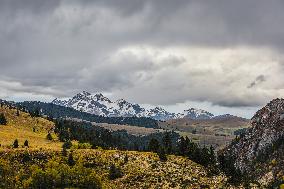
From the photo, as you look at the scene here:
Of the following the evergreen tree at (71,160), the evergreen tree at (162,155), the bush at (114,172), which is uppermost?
the evergreen tree at (162,155)

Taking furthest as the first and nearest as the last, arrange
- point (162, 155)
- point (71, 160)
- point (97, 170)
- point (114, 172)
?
point (162, 155) → point (71, 160) → point (97, 170) → point (114, 172)

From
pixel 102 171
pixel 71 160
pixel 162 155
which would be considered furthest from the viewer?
pixel 162 155

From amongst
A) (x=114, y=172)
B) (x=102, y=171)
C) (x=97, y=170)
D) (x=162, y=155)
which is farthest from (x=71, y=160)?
(x=162, y=155)

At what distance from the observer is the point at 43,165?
584 feet

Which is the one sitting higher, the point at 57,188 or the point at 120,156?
the point at 120,156

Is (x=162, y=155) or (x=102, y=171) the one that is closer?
(x=102, y=171)

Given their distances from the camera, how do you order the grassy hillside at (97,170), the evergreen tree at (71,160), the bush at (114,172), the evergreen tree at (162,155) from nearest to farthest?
1. the grassy hillside at (97,170)
2. the bush at (114,172)
3. the evergreen tree at (71,160)
4. the evergreen tree at (162,155)

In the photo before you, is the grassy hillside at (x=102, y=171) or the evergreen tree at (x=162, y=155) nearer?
the grassy hillside at (x=102, y=171)

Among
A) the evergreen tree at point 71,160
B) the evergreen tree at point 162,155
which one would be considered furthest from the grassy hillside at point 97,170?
the evergreen tree at point 162,155

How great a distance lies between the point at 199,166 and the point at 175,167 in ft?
40.3

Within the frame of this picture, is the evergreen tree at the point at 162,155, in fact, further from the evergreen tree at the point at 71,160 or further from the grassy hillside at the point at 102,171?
the evergreen tree at the point at 71,160

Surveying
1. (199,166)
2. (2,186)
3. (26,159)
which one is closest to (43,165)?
(26,159)

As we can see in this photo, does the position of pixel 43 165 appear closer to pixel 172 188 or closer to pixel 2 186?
pixel 2 186

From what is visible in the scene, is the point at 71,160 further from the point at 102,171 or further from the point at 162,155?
the point at 162,155
